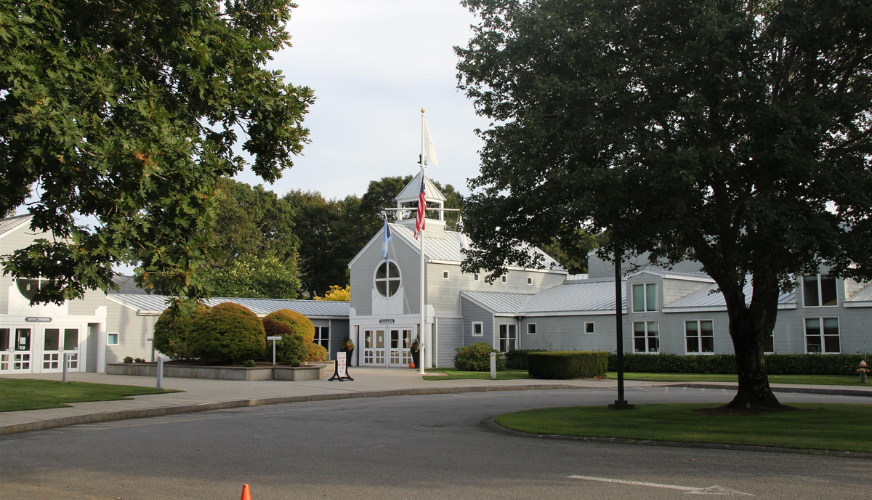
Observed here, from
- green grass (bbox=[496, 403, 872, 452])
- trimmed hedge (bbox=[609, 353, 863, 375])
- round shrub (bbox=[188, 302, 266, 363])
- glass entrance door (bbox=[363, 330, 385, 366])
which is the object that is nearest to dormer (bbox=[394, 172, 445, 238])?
glass entrance door (bbox=[363, 330, 385, 366])

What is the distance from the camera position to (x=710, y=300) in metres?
36.6

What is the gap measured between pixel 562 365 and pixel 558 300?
11.7m

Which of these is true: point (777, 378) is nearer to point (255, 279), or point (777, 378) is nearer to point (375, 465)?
point (375, 465)

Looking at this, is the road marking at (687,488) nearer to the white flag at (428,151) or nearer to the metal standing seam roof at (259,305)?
the white flag at (428,151)

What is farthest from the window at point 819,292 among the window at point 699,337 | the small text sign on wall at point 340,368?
the small text sign on wall at point 340,368

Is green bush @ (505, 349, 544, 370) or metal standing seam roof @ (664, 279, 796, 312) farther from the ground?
metal standing seam roof @ (664, 279, 796, 312)

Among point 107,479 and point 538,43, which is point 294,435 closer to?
point 107,479

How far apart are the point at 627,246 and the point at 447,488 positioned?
30.9 feet

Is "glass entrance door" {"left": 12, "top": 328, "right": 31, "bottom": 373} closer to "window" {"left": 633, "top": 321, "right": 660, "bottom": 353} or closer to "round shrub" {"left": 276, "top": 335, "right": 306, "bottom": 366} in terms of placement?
"round shrub" {"left": 276, "top": 335, "right": 306, "bottom": 366}

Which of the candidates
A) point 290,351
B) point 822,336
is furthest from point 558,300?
point 290,351

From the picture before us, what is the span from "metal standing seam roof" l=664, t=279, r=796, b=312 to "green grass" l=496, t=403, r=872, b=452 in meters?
17.4

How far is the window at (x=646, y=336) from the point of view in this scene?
38.5 meters

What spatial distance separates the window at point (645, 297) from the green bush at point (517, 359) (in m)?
5.78

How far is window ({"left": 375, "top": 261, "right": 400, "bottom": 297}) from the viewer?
141 ft
